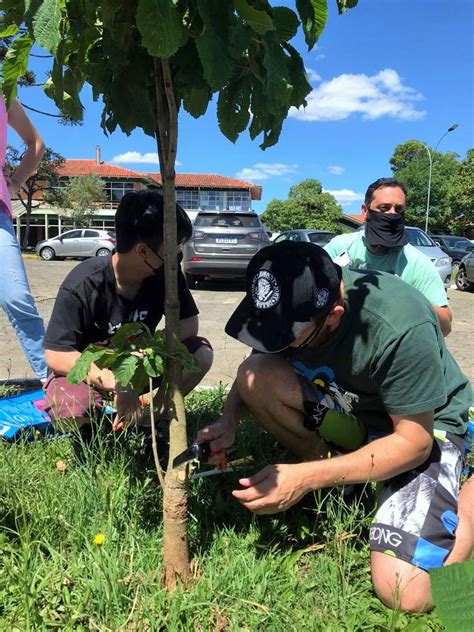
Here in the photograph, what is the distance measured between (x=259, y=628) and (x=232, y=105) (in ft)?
5.04

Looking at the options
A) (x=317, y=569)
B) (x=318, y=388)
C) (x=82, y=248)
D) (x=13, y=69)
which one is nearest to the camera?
(x=13, y=69)

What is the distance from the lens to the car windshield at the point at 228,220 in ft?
33.9

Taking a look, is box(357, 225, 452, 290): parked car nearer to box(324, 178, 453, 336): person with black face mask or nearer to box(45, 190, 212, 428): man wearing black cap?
box(324, 178, 453, 336): person with black face mask

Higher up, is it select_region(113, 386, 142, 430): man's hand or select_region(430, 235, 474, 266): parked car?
select_region(430, 235, 474, 266): parked car

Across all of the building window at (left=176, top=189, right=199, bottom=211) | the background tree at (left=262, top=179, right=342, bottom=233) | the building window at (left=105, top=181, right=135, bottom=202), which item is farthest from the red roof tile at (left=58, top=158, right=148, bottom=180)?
the background tree at (left=262, top=179, right=342, bottom=233)

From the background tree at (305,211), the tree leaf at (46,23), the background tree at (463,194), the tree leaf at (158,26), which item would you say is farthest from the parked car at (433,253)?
the background tree at (305,211)

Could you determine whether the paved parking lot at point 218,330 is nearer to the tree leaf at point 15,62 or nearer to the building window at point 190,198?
the tree leaf at point 15,62

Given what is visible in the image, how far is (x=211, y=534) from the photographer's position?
6.47ft

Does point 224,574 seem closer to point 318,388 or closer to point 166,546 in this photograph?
point 166,546

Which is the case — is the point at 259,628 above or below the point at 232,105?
below

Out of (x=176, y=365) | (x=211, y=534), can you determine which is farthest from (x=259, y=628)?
(x=176, y=365)

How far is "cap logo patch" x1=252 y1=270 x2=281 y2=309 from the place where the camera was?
5.43 feet

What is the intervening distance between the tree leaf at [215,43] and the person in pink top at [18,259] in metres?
2.17

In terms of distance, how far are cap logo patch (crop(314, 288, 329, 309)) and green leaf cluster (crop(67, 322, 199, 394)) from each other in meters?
0.42
